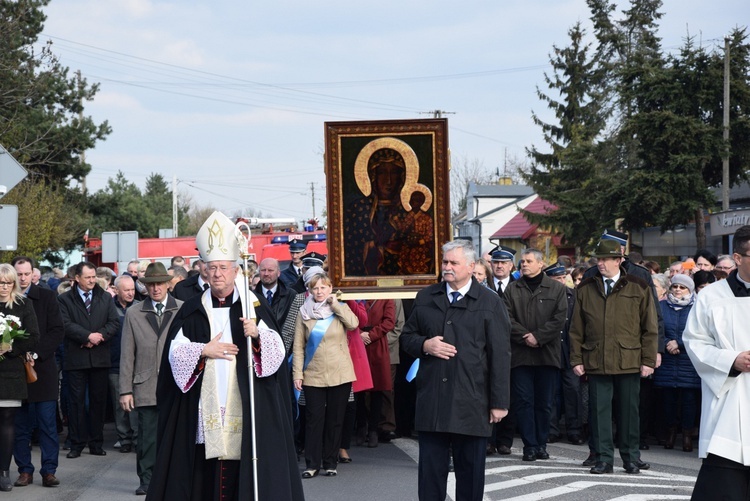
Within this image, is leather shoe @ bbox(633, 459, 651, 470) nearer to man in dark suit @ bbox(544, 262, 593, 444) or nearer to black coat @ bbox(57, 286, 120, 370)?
man in dark suit @ bbox(544, 262, 593, 444)

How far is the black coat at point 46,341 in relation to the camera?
10.5m

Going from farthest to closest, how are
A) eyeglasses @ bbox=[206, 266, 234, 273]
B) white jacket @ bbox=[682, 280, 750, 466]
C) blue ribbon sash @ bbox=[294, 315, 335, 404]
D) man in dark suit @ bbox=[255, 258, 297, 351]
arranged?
man in dark suit @ bbox=[255, 258, 297, 351], blue ribbon sash @ bbox=[294, 315, 335, 404], eyeglasses @ bbox=[206, 266, 234, 273], white jacket @ bbox=[682, 280, 750, 466]

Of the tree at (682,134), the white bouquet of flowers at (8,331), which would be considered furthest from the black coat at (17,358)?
the tree at (682,134)

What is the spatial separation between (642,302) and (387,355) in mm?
3412

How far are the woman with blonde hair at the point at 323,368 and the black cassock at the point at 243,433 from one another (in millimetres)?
4024

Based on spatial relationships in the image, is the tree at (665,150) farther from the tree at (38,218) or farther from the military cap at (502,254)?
the military cap at (502,254)

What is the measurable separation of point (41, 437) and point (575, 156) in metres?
33.0

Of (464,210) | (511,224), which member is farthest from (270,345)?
(464,210)

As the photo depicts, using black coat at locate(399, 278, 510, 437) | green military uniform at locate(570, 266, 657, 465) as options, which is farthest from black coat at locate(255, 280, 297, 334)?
black coat at locate(399, 278, 510, 437)

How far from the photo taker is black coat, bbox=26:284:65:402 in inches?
412

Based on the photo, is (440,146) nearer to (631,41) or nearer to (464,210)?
(631,41)

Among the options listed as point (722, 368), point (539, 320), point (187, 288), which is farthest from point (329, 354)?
point (722, 368)

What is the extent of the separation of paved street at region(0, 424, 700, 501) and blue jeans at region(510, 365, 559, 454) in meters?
0.27

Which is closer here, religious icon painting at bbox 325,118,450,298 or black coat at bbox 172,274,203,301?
black coat at bbox 172,274,203,301
